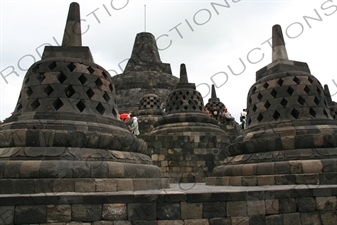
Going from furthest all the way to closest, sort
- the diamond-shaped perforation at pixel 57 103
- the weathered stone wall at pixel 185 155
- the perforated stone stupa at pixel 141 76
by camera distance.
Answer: the perforated stone stupa at pixel 141 76 < the weathered stone wall at pixel 185 155 < the diamond-shaped perforation at pixel 57 103

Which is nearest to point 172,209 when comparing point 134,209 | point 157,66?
point 134,209

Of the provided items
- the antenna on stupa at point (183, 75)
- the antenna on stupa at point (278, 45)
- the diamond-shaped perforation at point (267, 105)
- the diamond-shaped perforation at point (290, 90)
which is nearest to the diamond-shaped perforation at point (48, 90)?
the diamond-shaped perforation at point (267, 105)

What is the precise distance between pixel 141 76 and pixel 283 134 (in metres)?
24.6

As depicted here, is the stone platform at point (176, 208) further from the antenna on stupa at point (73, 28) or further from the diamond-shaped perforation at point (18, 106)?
the antenna on stupa at point (73, 28)

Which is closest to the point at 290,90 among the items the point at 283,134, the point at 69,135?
the point at 283,134

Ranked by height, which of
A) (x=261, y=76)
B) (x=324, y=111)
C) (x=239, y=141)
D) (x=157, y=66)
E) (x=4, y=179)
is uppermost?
(x=157, y=66)

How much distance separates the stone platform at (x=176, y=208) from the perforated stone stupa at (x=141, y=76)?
70.5 ft

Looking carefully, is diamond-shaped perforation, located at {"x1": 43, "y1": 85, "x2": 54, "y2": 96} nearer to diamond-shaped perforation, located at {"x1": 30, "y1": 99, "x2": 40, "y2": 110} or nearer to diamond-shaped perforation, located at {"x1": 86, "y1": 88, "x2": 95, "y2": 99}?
diamond-shaped perforation, located at {"x1": 30, "y1": 99, "x2": 40, "y2": 110}

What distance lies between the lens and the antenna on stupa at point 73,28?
6012mm

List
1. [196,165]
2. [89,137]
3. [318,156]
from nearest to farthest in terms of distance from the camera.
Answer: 1. [89,137]
2. [318,156]
3. [196,165]

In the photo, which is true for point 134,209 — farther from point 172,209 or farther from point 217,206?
point 217,206

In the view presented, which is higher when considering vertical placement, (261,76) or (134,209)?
(261,76)

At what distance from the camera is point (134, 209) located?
12.6 feet

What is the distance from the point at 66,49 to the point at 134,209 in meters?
3.44
